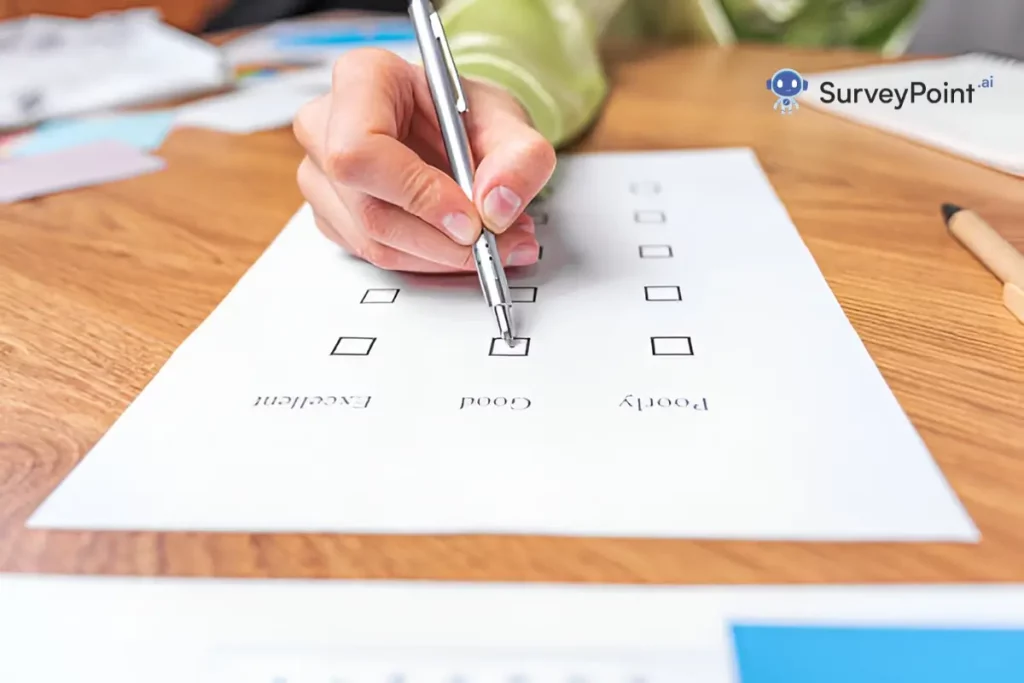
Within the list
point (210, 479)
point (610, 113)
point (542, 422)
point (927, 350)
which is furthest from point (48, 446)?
point (610, 113)

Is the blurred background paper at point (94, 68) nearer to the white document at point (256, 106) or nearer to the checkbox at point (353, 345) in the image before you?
the white document at point (256, 106)

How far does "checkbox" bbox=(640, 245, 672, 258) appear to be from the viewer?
40 cm

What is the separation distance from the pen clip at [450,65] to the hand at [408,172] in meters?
0.01

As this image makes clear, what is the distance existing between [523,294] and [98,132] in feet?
1.48

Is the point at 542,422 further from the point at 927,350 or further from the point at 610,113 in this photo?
the point at 610,113

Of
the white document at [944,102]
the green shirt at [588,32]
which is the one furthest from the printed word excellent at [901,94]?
the green shirt at [588,32]

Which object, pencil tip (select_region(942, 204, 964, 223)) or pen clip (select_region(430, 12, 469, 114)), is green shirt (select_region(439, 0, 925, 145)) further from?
pencil tip (select_region(942, 204, 964, 223))

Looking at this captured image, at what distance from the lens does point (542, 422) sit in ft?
0.91

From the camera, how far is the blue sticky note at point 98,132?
0.61 metres

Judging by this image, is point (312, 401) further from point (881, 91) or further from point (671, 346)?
point (881, 91)

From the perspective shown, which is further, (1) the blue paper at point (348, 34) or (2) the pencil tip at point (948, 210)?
(1) the blue paper at point (348, 34)

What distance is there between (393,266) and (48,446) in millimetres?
164

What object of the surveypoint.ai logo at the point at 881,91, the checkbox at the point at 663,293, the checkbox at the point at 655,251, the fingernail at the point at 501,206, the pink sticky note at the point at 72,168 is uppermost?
the surveypoint.ai logo at the point at 881,91

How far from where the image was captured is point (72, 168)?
0.56 metres
